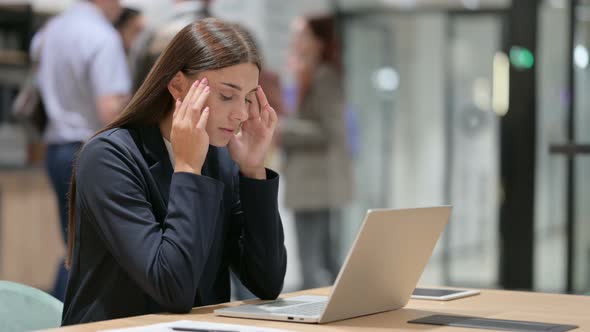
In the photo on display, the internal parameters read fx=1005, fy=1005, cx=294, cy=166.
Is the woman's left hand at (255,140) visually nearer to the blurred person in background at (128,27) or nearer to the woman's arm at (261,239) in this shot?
the woman's arm at (261,239)

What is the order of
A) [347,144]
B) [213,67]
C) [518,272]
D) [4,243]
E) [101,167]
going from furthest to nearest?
[347,144] → [4,243] → [518,272] → [213,67] → [101,167]

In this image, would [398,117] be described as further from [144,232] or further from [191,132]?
[144,232]

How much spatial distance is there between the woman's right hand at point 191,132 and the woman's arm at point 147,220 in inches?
1.5

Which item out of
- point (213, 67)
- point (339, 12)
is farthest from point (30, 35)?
point (213, 67)

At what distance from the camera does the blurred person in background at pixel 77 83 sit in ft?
13.8

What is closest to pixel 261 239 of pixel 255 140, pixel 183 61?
pixel 255 140

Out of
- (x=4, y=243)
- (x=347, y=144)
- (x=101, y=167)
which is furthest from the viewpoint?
(x=347, y=144)

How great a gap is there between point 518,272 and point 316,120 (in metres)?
1.81

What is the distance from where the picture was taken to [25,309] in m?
2.07

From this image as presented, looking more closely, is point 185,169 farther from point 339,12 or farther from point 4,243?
point 339,12

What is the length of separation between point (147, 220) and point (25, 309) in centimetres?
32

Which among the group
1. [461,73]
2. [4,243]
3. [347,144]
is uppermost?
[461,73]

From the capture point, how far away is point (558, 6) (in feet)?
16.5

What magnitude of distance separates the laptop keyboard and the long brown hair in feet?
1.77
